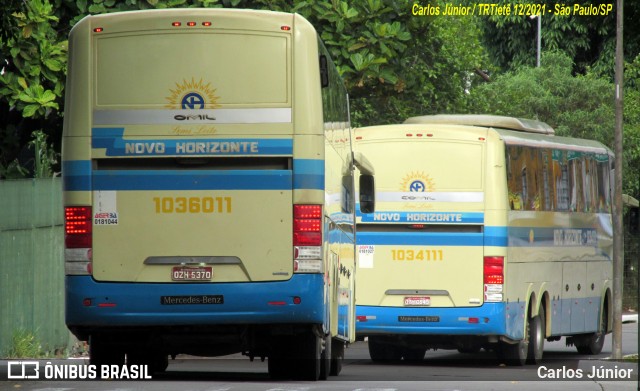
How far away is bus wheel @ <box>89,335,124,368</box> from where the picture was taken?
15211 millimetres

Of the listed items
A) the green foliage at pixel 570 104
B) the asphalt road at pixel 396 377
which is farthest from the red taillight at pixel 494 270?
the green foliage at pixel 570 104

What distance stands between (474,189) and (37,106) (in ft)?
20.0

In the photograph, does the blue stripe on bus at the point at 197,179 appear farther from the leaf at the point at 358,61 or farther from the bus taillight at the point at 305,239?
the leaf at the point at 358,61

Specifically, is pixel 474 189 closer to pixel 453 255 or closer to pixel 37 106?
pixel 453 255

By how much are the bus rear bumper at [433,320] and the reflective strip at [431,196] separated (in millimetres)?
1478

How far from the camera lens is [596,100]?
2079 inches

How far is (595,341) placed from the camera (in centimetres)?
2789

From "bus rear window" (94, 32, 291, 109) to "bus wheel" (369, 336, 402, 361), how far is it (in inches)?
391

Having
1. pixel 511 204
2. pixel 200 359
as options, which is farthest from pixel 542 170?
pixel 200 359

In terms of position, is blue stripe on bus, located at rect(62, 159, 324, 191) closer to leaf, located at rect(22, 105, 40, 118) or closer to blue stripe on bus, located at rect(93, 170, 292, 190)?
blue stripe on bus, located at rect(93, 170, 292, 190)

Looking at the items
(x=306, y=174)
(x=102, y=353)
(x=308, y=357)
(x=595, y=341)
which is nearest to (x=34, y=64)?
(x=102, y=353)

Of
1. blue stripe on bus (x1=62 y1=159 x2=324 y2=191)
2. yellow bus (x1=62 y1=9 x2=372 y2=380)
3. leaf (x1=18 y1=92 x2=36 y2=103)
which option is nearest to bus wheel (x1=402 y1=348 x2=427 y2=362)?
leaf (x1=18 y1=92 x2=36 y2=103)

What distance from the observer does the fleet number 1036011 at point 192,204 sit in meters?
14.4

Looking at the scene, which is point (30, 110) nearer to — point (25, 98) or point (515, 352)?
point (25, 98)
